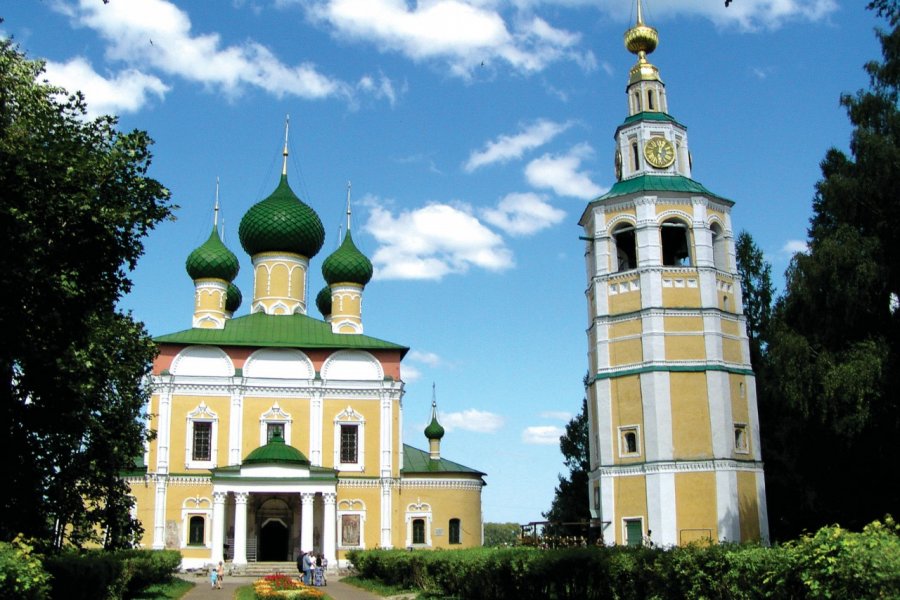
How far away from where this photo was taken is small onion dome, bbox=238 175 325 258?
3428 cm

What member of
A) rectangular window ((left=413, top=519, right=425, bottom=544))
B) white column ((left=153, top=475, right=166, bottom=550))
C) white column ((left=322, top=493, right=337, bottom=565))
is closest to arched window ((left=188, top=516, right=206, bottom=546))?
white column ((left=153, top=475, right=166, bottom=550))

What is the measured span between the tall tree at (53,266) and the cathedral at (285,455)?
14672 millimetres

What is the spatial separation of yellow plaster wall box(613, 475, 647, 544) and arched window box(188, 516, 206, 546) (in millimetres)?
13743

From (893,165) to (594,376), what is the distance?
10.4 m

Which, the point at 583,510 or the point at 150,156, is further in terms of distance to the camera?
the point at 583,510

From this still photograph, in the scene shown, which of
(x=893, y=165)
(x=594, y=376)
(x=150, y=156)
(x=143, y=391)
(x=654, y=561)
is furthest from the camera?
(x=594, y=376)

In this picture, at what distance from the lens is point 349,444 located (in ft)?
101

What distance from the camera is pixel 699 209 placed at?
Result: 78.7 feet

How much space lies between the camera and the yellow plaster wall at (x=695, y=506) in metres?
21.3

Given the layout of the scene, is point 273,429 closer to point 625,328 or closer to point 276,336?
point 276,336

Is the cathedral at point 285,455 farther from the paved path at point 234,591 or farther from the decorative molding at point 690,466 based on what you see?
the decorative molding at point 690,466

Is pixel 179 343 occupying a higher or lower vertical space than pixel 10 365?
higher

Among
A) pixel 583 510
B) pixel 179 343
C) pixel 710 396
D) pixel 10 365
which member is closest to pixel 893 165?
pixel 710 396

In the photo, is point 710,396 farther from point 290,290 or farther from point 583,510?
point 290,290
